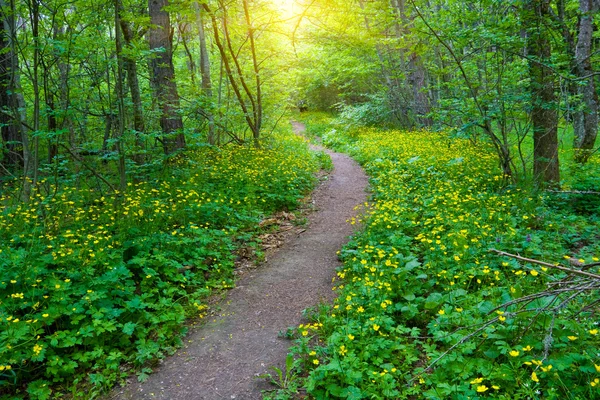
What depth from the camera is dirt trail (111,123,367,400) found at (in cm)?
319

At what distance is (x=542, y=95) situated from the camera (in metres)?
6.23

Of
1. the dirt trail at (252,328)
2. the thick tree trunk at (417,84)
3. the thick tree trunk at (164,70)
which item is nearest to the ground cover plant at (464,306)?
the dirt trail at (252,328)

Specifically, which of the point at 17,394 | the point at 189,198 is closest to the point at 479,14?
the point at 189,198

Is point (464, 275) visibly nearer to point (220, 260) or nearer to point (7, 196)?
point (220, 260)

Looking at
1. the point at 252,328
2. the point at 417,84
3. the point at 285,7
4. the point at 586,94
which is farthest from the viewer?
the point at 417,84

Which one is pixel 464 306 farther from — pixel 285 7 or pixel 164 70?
pixel 285 7

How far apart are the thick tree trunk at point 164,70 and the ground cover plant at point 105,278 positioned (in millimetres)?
2278

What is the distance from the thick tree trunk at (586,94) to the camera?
8.31m

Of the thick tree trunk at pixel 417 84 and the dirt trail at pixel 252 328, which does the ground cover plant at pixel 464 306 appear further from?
the thick tree trunk at pixel 417 84

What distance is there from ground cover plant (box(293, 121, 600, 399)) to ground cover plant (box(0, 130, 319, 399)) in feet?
5.71

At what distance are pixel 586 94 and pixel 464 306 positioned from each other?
9459mm

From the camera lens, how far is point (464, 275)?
389cm

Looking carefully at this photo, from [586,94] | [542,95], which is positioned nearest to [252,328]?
[542,95]

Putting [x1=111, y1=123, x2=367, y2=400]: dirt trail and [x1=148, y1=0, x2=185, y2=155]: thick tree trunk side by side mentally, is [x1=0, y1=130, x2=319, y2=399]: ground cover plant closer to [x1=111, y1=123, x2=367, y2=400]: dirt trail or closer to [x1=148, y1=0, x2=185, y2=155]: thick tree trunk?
[x1=111, y1=123, x2=367, y2=400]: dirt trail
